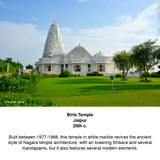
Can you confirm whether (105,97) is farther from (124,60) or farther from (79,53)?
(79,53)

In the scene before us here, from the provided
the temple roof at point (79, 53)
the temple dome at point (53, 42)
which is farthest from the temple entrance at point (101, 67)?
the temple dome at point (53, 42)

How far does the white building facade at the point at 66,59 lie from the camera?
50000 mm

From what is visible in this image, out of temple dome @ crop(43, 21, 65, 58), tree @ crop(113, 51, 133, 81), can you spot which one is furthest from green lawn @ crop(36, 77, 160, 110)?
temple dome @ crop(43, 21, 65, 58)

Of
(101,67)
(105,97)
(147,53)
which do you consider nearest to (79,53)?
(101,67)

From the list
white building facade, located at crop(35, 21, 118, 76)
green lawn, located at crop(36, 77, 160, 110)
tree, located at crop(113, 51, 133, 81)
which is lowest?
green lawn, located at crop(36, 77, 160, 110)

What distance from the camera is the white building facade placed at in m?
50.0

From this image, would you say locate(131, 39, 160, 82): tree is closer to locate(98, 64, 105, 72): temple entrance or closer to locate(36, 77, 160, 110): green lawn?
locate(36, 77, 160, 110): green lawn

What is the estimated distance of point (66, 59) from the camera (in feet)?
170

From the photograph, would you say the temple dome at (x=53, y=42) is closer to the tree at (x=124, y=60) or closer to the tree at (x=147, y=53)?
the tree at (x=124, y=60)
